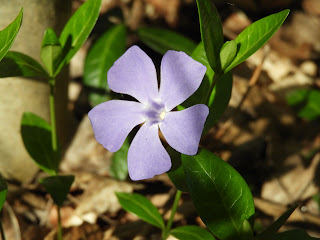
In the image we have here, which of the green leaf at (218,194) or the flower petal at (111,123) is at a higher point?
the flower petal at (111,123)

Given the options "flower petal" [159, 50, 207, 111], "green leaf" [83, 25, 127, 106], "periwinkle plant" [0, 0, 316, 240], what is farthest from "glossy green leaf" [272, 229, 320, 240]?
"green leaf" [83, 25, 127, 106]

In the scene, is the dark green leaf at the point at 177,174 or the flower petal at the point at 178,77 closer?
the flower petal at the point at 178,77

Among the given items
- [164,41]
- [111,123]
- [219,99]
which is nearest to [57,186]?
[111,123]

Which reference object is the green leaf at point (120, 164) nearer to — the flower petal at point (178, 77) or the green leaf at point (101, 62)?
the green leaf at point (101, 62)

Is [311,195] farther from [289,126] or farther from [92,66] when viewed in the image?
[92,66]

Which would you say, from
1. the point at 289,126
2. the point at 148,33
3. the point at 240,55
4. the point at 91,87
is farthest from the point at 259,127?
the point at 240,55

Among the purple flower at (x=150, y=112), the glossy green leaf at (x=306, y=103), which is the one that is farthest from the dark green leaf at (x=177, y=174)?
the glossy green leaf at (x=306, y=103)
